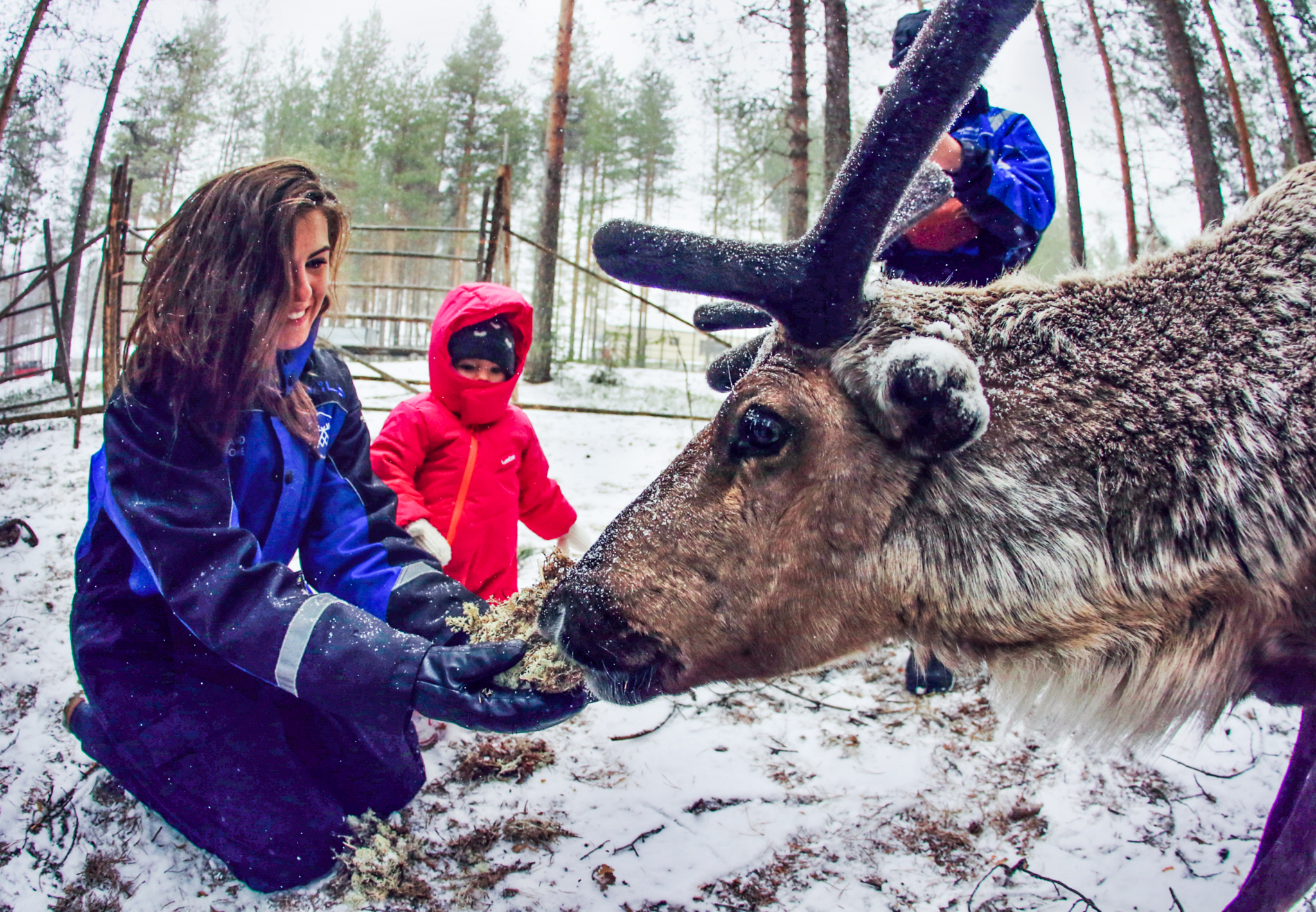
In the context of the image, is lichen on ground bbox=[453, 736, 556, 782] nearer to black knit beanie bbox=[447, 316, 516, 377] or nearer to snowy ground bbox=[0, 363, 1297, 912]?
snowy ground bbox=[0, 363, 1297, 912]

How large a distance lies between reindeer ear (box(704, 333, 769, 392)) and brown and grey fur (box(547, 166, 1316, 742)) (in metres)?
0.33

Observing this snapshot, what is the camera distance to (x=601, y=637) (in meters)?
1.58

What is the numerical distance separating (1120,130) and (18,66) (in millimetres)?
20485

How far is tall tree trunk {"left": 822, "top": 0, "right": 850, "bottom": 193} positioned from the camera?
730cm

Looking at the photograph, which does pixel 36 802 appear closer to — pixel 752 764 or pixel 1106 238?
pixel 752 764

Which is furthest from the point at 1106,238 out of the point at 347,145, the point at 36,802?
the point at 36,802

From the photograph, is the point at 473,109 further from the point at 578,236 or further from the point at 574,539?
the point at 574,539

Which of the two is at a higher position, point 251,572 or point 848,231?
point 848,231

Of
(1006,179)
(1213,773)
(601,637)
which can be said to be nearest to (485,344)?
(601,637)

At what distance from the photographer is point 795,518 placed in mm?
1601

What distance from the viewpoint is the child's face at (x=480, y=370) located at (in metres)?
3.17

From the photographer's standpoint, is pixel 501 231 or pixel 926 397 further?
pixel 501 231

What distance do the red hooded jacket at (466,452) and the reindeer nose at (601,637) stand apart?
154 centimetres

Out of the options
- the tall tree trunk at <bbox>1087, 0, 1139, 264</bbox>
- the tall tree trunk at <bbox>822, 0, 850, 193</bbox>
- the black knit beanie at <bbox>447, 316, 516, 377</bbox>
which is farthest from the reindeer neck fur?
the tall tree trunk at <bbox>1087, 0, 1139, 264</bbox>
